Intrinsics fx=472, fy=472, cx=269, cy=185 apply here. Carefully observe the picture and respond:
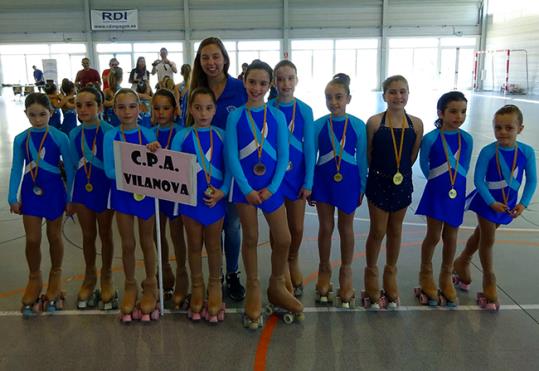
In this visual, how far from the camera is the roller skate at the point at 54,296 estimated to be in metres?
3.18

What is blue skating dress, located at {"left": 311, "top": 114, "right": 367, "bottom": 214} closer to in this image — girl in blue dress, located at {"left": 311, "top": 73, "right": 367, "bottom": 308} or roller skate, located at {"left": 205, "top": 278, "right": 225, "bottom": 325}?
girl in blue dress, located at {"left": 311, "top": 73, "right": 367, "bottom": 308}

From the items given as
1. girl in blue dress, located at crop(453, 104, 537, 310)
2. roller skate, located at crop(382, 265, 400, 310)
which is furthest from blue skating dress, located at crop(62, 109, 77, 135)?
girl in blue dress, located at crop(453, 104, 537, 310)

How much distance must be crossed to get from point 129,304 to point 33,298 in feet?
2.22

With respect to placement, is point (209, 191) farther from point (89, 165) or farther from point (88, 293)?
point (88, 293)

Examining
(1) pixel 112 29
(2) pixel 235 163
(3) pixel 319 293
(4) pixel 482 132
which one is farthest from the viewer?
(1) pixel 112 29

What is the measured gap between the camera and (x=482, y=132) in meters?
10.7

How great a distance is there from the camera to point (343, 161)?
10.1ft

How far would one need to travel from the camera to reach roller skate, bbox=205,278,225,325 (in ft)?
9.91

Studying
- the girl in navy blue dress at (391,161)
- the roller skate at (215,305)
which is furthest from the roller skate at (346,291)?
the roller skate at (215,305)

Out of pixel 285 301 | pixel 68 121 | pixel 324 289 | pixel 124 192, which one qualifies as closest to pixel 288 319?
pixel 285 301

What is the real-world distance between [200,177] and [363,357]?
4.58 ft

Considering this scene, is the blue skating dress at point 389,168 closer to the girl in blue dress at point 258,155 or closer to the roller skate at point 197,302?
the girl in blue dress at point 258,155

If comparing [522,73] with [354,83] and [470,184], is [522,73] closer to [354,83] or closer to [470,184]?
[354,83]

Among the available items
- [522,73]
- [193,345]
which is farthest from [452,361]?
[522,73]
